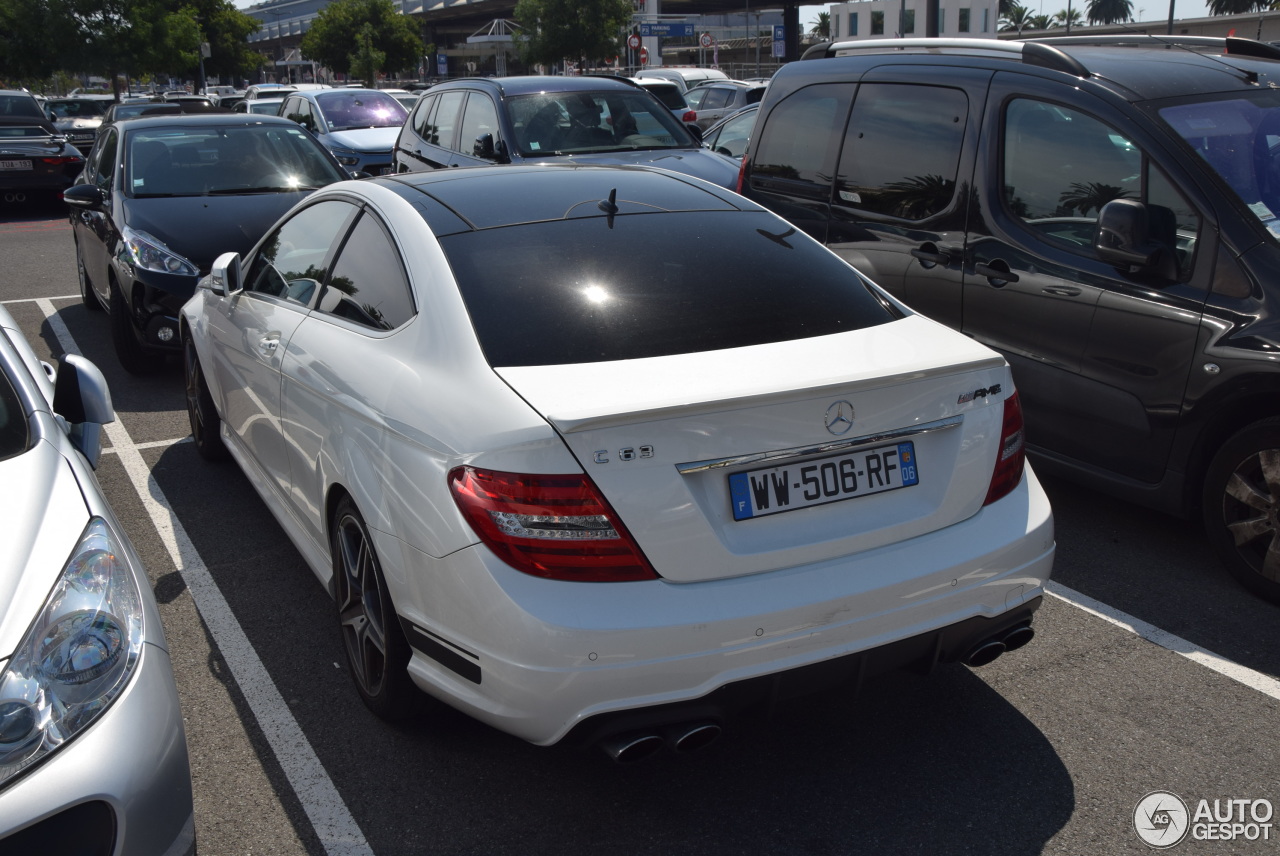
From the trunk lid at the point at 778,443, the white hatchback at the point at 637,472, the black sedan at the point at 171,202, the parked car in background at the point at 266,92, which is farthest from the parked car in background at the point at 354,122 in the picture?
the parked car in background at the point at 266,92

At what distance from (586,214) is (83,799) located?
7.36ft

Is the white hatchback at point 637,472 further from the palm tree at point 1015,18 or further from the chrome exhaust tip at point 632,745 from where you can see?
the palm tree at point 1015,18

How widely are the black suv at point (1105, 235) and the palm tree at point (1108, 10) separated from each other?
144252 millimetres

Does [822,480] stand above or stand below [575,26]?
below

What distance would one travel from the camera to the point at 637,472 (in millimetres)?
2627

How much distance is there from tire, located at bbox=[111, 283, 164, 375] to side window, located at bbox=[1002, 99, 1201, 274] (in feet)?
18.5

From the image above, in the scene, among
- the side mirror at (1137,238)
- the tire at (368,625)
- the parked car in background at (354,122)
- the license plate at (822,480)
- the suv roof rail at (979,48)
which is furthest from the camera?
the parked car in background at (354,122)

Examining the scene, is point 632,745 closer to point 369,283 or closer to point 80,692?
point 80,692

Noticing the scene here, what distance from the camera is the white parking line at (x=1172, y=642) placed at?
143 inches

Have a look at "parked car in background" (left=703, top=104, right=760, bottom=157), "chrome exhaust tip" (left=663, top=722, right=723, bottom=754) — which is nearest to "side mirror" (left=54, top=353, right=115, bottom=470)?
"chrome exhaust tip" (left=663, top=722, right=723, bottom=754)

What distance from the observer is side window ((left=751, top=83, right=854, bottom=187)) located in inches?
237

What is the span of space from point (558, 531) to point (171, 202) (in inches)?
254

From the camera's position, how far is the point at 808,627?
273 cm

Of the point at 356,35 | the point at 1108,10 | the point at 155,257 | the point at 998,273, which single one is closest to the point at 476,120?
the point at 155,257
